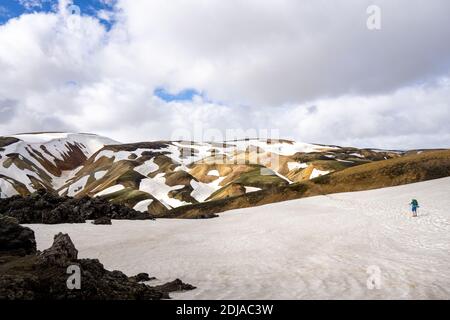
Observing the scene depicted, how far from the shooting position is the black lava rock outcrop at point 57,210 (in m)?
40.5

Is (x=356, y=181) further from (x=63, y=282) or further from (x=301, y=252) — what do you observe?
(x=63, y=282)

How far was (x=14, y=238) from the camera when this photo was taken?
1888 centimetres

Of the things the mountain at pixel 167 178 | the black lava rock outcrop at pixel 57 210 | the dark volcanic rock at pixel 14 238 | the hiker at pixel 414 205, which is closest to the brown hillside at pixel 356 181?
the black lava rock outcrop at pixel 57 210

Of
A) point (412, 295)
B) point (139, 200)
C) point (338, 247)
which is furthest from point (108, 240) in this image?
point (139, 200)

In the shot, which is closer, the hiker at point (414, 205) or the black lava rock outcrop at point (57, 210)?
the hiker at point (414, 205)

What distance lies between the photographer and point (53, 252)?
1242 centimetres

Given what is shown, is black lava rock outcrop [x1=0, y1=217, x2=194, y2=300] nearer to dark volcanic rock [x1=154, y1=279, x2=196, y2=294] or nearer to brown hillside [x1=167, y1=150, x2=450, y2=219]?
dark volcanic rock [x1=154, y1=279, x2=196, y2=294]

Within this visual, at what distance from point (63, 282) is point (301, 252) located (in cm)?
1370

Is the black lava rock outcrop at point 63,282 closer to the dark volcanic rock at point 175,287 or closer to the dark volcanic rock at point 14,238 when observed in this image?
the dark volcanic rock at point 175,287

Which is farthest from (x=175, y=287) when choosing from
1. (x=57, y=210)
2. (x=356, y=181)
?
(x=356, y=181)

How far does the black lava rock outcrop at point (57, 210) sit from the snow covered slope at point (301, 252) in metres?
4.87

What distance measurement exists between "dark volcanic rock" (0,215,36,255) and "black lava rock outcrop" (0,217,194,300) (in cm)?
410
